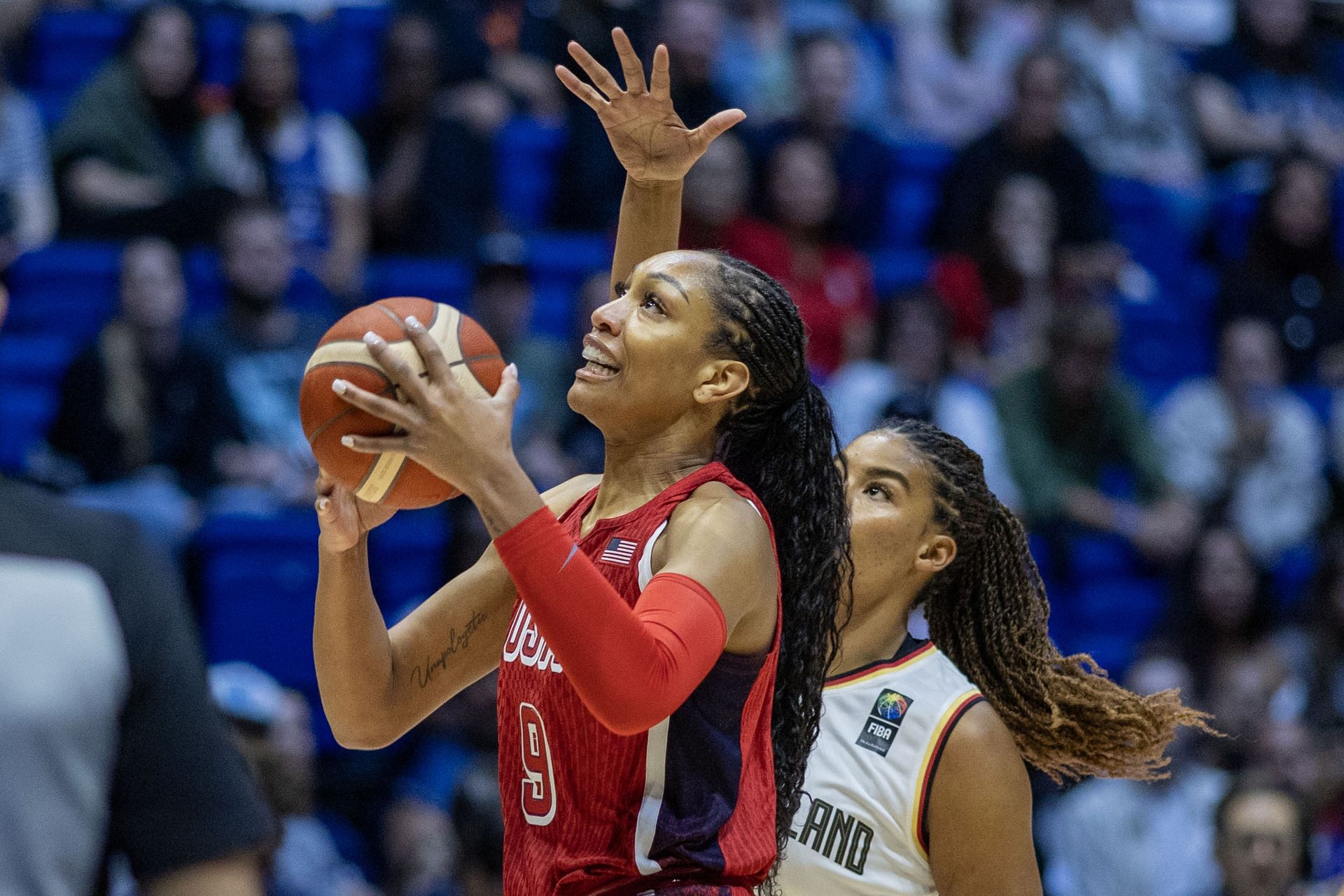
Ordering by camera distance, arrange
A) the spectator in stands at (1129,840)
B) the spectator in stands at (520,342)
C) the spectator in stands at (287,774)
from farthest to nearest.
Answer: the spectator in stands at (520,342) < the spectator in stands at (1129,840) < the spectator in stands at (287,774)

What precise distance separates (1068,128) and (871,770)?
7250mm

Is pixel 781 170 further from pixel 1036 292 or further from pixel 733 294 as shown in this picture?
pixel 733 294

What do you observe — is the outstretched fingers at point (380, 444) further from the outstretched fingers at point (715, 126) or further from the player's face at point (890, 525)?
the player's face at point (890, 525)

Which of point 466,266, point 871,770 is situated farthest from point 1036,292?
point 871,770

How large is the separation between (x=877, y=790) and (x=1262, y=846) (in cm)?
284

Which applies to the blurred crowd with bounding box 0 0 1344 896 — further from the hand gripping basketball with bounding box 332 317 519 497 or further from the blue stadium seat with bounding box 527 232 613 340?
the hand gripping basketball with bounding box 332 317 519 497

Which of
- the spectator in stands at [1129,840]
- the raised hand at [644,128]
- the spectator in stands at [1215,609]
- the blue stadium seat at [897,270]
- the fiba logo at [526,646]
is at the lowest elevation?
the spectator in stands at [1129,840]

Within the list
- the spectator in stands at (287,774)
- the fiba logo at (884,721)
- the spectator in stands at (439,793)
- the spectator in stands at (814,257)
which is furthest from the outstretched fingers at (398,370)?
the spectator in stands at (814,257)

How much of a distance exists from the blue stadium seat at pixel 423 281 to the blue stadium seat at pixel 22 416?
5.12 ft

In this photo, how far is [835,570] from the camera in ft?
10.2

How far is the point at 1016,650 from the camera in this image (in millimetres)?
3809

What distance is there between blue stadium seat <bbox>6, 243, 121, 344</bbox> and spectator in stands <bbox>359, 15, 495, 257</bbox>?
1415 mm

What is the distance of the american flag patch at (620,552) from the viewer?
2.80m

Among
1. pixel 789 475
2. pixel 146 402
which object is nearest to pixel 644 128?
pixel 789 475
